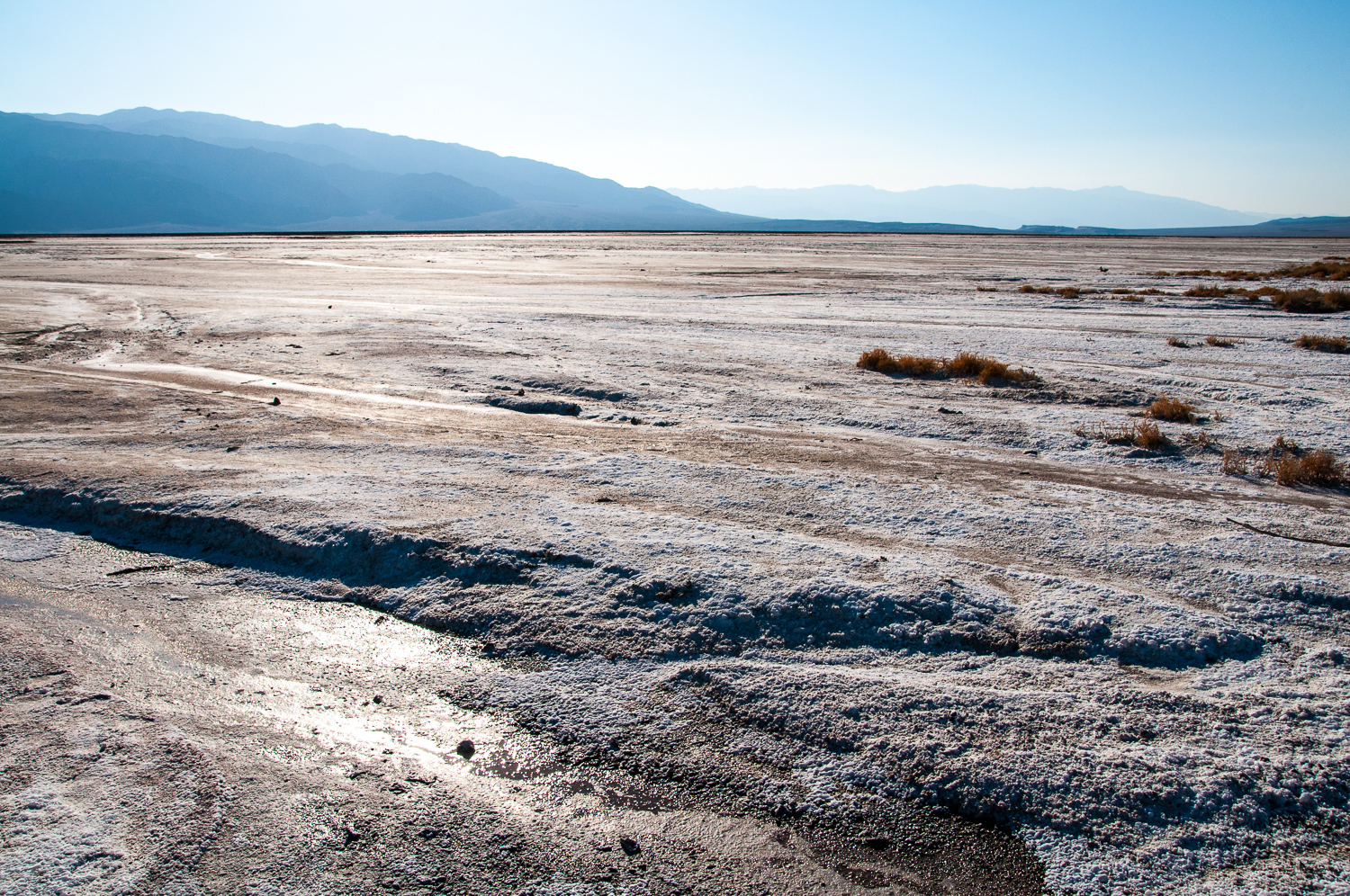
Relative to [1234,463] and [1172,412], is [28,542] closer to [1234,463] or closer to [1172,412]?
[1234,463]

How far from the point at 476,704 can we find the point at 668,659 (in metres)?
0.85

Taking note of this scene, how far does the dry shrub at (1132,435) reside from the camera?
6047mm

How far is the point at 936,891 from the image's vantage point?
222 centimetres

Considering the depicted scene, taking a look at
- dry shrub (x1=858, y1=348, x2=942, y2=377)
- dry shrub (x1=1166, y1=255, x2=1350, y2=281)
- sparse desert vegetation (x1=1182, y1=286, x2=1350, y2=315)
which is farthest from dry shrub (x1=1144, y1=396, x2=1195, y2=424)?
dry shrub (x1=1166, y1=255, x2=1350, y2=281)

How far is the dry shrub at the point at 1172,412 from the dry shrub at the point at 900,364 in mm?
2579

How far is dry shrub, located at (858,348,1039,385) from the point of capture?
844 centimetres

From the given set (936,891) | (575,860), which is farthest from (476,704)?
(936,891)

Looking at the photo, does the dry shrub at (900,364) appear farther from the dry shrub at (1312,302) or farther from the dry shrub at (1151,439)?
the dry shrub at (1312,302)

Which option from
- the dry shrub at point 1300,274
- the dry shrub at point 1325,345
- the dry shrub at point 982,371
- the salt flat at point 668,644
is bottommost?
the salt flat at point 668,644

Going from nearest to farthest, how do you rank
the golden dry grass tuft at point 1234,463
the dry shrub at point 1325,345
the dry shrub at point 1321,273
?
the golden dry grass tuft at point 1234,463
the dry shrub at point 1325,345
the dry shrub at point 1321,273

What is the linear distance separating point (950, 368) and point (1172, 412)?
8.51ft

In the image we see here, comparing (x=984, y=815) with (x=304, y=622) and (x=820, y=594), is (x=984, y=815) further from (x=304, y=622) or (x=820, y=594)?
(x=304, y=622)

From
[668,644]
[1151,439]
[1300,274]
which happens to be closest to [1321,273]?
[1300,274]

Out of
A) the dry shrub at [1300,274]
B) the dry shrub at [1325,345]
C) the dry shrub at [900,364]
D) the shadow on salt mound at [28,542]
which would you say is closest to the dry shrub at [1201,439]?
the dry shrub at [900,364]
